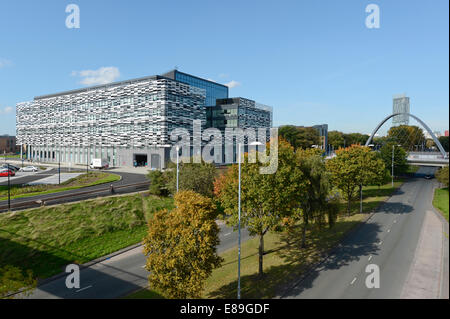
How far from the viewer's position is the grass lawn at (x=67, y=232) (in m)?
23.7

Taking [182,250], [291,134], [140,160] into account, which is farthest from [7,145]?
[182,250]

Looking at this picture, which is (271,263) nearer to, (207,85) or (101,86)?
(101,86)

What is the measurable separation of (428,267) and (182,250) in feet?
34.1

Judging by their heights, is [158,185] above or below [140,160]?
below

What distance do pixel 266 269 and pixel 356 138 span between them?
15000 centimetres

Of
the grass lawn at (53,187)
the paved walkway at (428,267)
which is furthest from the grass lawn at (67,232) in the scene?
the paved walkway at (428,267)

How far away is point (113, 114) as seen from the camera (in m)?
86.6

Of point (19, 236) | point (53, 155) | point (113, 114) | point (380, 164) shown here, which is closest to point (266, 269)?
point (19, 236)

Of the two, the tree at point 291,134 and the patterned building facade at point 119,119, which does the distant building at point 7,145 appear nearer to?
the patterned building facade at point 119,119

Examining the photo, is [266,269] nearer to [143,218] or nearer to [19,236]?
[143,218]

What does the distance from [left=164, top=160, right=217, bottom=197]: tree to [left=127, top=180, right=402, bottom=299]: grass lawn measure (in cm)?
1017

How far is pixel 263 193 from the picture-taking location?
1853cm

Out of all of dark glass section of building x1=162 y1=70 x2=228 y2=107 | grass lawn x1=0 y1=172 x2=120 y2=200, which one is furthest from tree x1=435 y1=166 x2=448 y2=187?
dark glass section of building x1=162 y1=70 x2=228 y2=107

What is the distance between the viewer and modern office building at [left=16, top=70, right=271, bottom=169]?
78438 millimetres
